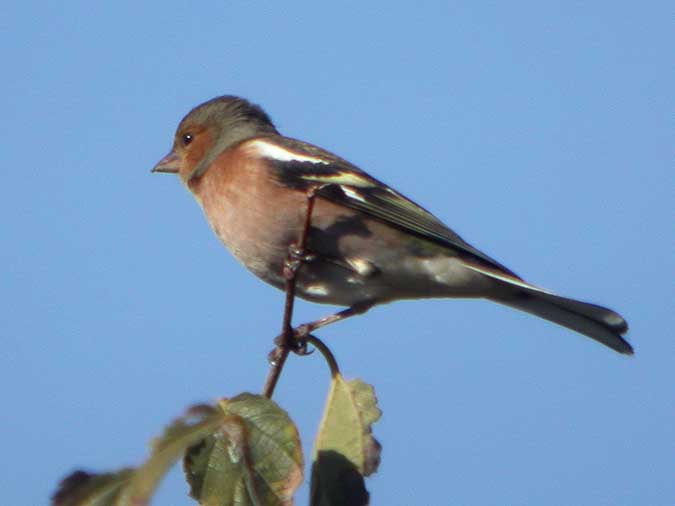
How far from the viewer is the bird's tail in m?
5.58

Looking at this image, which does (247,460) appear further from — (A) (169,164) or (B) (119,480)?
(A) (169,164)

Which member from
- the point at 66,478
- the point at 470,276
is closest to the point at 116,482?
the point at 66,478

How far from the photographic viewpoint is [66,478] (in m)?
2.81

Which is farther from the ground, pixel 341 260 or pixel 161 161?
pixel 161 161

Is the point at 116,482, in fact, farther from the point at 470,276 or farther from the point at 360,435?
the point at 470,276

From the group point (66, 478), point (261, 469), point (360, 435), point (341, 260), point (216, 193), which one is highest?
point (216, 193)

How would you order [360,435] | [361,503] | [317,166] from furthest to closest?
[317,166], [360,435], [361,503]

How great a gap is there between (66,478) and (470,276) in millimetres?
3452

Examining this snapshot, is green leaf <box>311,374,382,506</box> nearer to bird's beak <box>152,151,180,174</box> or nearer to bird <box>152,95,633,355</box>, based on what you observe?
bird <box>152,95,633,355</box>

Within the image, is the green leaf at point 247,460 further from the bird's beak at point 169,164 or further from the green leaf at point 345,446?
the bird's beak at point 169,164

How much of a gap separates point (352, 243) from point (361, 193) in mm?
363

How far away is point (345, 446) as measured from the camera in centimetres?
362

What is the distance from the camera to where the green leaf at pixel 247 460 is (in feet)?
9.95

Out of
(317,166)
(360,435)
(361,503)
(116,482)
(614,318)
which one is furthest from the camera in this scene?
(317,166)
